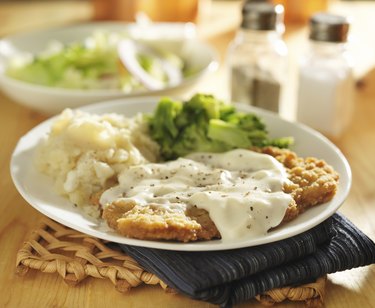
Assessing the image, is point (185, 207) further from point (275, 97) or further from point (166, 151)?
point (275, 97)

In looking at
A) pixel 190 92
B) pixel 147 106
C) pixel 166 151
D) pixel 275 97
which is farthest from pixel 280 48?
pixel 166 151

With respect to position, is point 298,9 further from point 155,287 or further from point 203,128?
point 155,287

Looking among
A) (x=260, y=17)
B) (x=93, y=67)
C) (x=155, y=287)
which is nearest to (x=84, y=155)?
(x=155, y=287)

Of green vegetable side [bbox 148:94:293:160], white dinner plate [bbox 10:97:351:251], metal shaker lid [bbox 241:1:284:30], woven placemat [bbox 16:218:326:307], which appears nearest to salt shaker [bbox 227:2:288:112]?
metal shaker lid [bbox 241:1:284:30]

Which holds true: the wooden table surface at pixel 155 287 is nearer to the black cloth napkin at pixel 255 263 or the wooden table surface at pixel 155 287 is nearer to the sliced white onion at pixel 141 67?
the black cloth napkin at pixel 255 263

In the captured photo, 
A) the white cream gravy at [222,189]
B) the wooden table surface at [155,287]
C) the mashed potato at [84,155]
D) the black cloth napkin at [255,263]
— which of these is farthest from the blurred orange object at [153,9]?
the black cloth napkin at [255,263]
